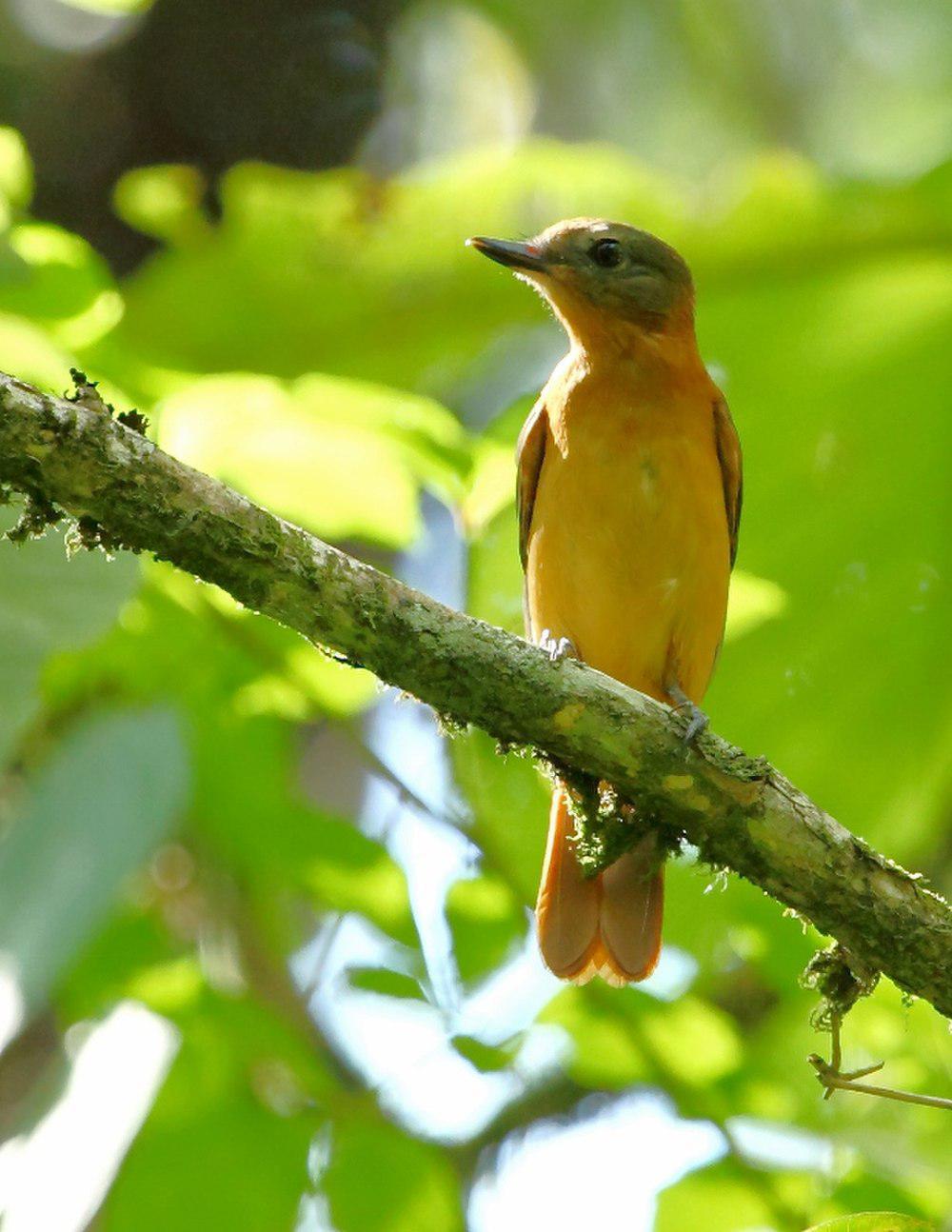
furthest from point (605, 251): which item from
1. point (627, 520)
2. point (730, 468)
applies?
point (627, 520)

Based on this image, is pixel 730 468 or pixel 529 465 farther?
pixel 529 465

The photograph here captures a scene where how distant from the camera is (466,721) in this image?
11.1 ft

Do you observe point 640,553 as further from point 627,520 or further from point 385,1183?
point 385,1183

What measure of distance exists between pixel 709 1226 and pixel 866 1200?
1.28 ft

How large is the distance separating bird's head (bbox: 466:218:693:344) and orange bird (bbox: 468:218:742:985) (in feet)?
0.11

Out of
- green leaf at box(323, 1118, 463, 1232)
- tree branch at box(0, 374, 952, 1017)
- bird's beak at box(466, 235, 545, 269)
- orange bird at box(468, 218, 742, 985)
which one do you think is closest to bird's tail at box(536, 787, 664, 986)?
orange bird at box(468, 218, 742, 985)

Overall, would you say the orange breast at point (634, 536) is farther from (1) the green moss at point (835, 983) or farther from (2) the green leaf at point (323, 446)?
(1) the green moss at point (835, 983)

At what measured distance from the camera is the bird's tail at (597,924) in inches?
180

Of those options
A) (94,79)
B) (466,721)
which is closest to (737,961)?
(466,721)

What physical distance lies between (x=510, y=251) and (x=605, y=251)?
22.4 inches

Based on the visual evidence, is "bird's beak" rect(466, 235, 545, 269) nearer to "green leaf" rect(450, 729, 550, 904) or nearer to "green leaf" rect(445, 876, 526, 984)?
"green leaf" rect(450, 729, 550, 904)

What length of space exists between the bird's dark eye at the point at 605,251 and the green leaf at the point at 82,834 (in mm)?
2441

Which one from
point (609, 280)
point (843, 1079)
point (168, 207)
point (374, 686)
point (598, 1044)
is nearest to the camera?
point (843, 1079)

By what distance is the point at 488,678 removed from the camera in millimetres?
3305
